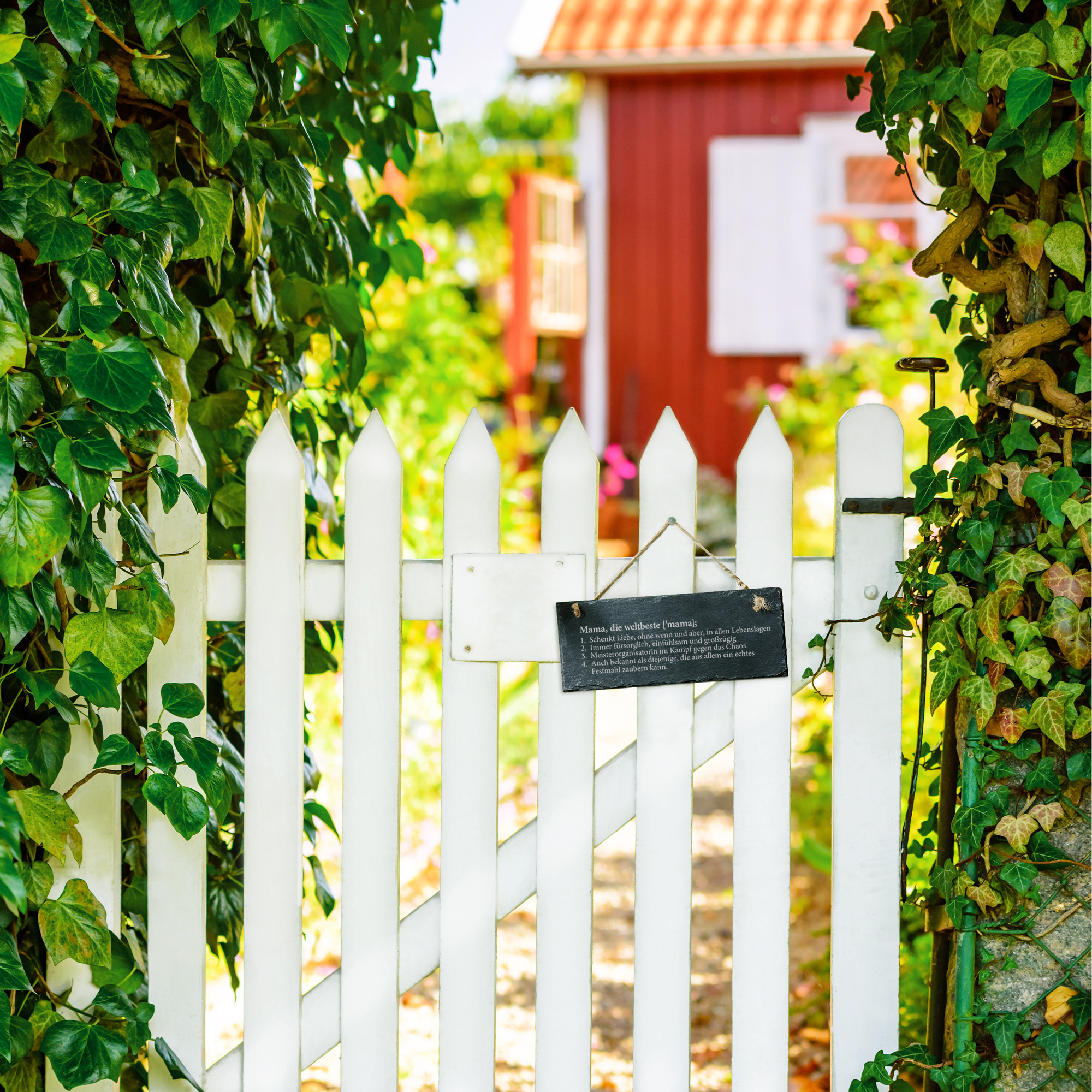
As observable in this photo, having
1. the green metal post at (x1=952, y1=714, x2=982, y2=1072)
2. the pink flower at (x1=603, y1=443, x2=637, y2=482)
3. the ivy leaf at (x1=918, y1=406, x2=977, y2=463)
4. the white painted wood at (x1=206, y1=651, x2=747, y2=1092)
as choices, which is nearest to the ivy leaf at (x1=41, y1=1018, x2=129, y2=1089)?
the white painted wood at (x1=206, y1=651, x2=747, y2=1092)

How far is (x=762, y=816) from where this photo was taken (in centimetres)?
156

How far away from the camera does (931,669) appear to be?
4.70 ft

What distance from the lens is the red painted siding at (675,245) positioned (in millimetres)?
7176

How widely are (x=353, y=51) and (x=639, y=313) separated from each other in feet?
18.4

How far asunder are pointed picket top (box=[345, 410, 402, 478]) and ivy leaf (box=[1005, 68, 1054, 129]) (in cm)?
87

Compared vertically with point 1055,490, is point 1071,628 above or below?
below

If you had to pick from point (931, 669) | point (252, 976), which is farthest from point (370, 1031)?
point (931, 669)

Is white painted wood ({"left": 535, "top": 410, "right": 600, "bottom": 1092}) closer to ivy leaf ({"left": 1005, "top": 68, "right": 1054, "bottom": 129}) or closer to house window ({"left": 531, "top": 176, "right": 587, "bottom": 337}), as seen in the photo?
ivy leaf ({"left": 1005, "top": 68, "right": 1054, "bottom": 129})

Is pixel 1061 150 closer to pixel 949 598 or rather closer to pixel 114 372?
pixel 949 598

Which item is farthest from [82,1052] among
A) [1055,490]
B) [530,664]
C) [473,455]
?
[530,664]

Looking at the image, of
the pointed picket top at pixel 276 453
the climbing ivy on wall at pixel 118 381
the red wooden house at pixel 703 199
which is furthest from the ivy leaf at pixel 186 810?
the red wooden house at pixel 703 199

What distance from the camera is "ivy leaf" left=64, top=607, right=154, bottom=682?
132 cm

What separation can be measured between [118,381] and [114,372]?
0.01m

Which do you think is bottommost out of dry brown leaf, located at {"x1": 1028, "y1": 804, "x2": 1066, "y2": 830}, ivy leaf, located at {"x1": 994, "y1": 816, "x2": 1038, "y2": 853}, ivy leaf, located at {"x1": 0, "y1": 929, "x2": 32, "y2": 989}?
ivy leaf, located at {"x1": 0, "y1": 929, "x2": 32, "y2": 989}
